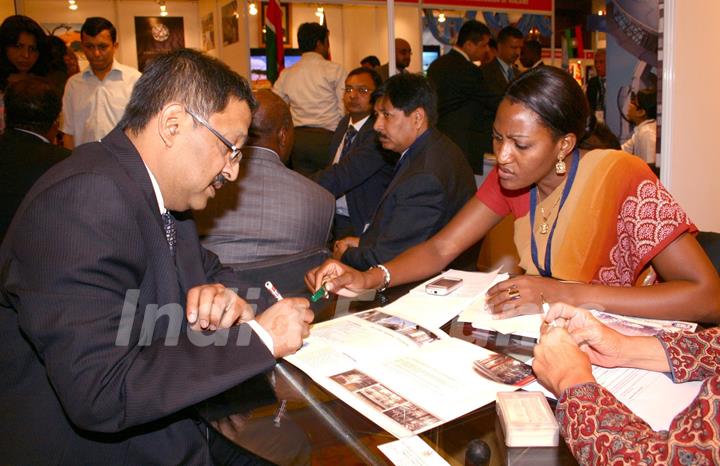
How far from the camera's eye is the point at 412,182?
8.97 ft

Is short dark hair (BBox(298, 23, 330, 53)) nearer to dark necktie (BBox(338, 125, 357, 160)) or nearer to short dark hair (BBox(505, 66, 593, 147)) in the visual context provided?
dark necktie (BBox(338, 125, 357, 160))

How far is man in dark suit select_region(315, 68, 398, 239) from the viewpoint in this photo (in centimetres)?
380

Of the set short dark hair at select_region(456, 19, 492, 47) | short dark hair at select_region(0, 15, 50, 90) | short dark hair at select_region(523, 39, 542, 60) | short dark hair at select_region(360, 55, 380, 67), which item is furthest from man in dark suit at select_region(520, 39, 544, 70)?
short dark hair at select_region(0, 15, 50, 90)

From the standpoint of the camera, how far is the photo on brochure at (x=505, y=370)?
4.30 ft

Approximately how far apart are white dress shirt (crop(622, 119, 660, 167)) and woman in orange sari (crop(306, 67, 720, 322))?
87.2 inches

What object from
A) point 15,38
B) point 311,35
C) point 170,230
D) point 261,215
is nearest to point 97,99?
point 15,38

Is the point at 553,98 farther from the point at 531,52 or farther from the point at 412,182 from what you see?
the point at 531,52

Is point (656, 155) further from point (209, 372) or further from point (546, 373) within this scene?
point (209, 372)

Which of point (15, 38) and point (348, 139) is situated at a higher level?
point (15, 38)

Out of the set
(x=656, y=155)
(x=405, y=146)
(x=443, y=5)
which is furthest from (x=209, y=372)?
(x=443, y=5)

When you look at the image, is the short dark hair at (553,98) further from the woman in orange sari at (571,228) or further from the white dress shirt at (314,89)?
the white dress shirt at (314,89)

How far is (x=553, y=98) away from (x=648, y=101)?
2.50 meters

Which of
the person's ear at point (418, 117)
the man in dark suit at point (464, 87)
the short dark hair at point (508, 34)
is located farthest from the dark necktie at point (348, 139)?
the short dark hair at point (508, 34)

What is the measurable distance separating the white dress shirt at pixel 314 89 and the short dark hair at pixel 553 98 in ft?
11.6
